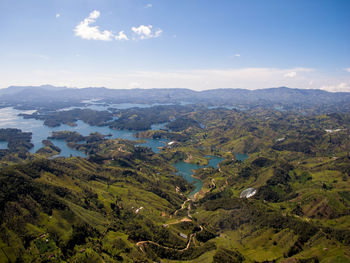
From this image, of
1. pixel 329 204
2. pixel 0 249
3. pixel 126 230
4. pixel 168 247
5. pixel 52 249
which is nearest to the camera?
pixel 0 249

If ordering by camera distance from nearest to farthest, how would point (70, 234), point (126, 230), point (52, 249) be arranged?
point (52, 249)
point (70, 234)
point (126, 230)

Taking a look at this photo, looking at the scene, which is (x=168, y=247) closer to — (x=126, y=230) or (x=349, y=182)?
(x=126, y=230)

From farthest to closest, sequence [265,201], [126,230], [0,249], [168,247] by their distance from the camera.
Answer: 1. [265,201]
2. [126,230]
3. [168,247]
4. [0,249]

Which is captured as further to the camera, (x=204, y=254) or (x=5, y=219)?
(x=204, y=254)

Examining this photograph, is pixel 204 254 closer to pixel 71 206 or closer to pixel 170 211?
pixel 170 211

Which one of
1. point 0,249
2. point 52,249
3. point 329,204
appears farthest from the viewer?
point 329,204

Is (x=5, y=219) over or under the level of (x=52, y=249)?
over

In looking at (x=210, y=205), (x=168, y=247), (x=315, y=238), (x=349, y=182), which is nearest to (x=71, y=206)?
(x=168, y=247)

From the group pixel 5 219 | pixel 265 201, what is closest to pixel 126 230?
pixel 5 219

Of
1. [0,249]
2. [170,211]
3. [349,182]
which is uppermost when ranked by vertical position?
[0,249]
